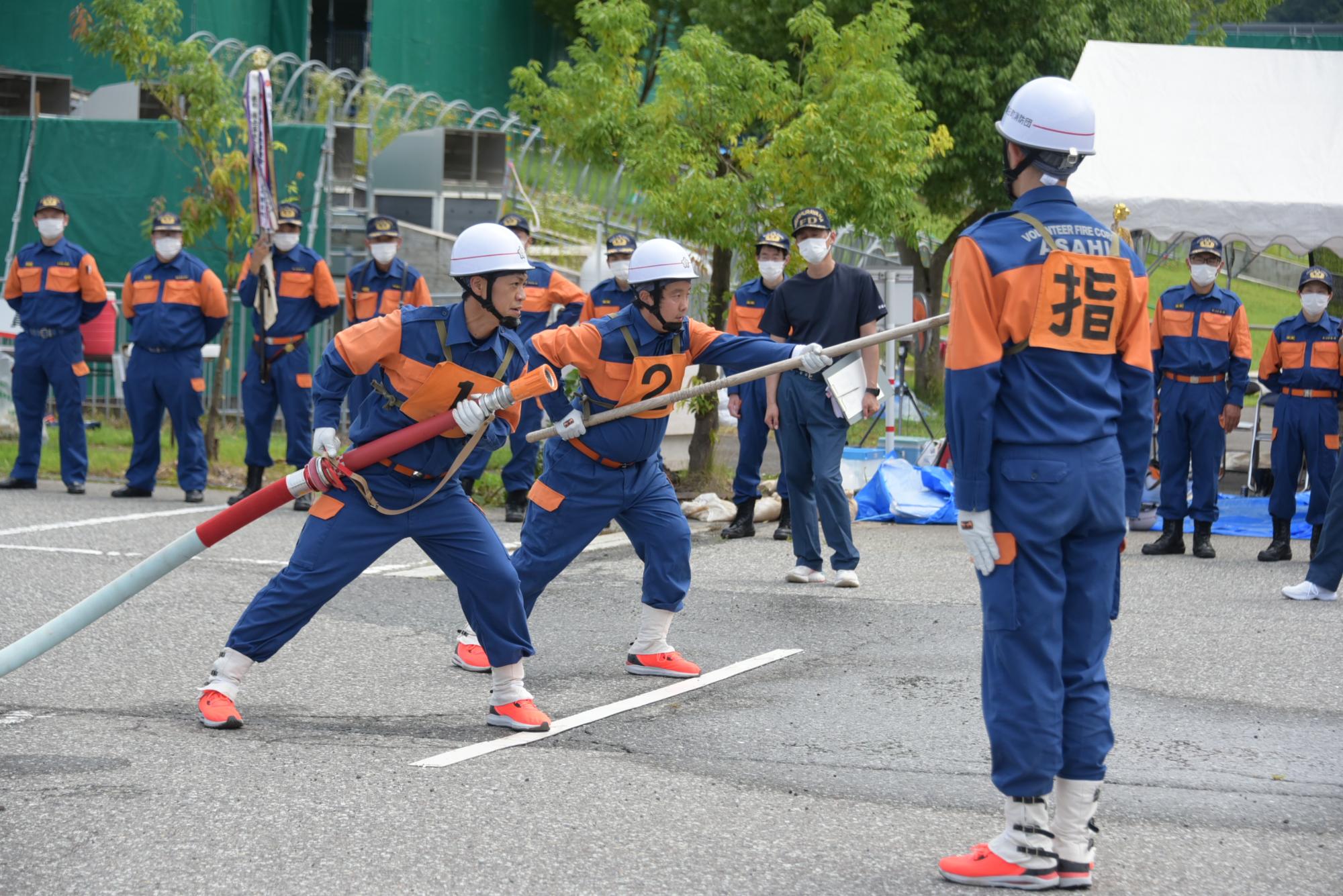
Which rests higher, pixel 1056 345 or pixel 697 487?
pixel 1056 345

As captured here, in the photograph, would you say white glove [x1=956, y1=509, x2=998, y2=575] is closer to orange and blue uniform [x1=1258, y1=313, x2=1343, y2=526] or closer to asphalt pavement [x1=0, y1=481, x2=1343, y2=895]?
asphalt pavement [x1=0, y1=481, x2=1343, y2=895]

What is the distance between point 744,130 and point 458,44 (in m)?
20.3

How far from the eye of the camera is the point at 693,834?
4781mm

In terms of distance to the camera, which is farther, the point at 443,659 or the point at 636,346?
the point at 443,659

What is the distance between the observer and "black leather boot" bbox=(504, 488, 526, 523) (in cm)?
1198

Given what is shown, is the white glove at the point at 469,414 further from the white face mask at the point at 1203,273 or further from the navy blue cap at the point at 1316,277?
the navy blue cap at the point at 1316,277

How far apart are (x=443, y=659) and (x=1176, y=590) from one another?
15.7ft

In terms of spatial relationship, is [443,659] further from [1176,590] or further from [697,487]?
[697,487]

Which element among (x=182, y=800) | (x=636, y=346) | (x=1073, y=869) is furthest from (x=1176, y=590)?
(x=182, y=800)

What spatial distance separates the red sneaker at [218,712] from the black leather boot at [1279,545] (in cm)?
763

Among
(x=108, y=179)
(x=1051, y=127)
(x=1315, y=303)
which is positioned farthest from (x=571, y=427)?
(x=108, y=179)

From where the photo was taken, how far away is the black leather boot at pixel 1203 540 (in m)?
11.0

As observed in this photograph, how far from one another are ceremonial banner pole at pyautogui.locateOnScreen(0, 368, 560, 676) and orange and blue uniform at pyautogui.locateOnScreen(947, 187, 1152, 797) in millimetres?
1970

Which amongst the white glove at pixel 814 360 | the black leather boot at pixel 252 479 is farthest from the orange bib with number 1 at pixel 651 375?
the black leather boot at pixel 252 479
